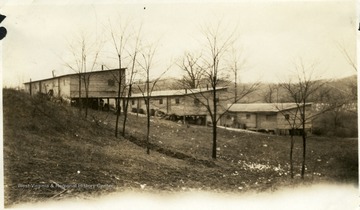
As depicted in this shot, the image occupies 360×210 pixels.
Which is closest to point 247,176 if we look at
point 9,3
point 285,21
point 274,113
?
point 274,113

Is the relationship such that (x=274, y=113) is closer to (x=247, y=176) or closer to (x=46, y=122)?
(x=247, y=176)

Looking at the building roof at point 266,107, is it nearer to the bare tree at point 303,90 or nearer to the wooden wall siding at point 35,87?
the bare tree at point 303,90

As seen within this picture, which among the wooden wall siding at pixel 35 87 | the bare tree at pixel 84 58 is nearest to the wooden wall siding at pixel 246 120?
the bare tree at pixel 84 58

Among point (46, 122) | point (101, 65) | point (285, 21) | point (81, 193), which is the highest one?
point (285, 21)

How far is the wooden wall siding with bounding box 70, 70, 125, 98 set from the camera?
13.0ft

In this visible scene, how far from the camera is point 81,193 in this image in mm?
3812

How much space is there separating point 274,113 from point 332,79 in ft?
1.98

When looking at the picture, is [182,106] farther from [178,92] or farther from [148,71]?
[148,71]

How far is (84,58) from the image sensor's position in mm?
3996

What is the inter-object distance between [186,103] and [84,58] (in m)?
1.07

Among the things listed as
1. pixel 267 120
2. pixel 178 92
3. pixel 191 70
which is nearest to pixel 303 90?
pixel 267 120

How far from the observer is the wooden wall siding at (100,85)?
156 inches

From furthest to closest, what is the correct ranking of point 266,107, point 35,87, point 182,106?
point 35,87, point 182,106, point 266,107

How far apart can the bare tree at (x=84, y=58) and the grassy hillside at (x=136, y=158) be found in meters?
0.38
